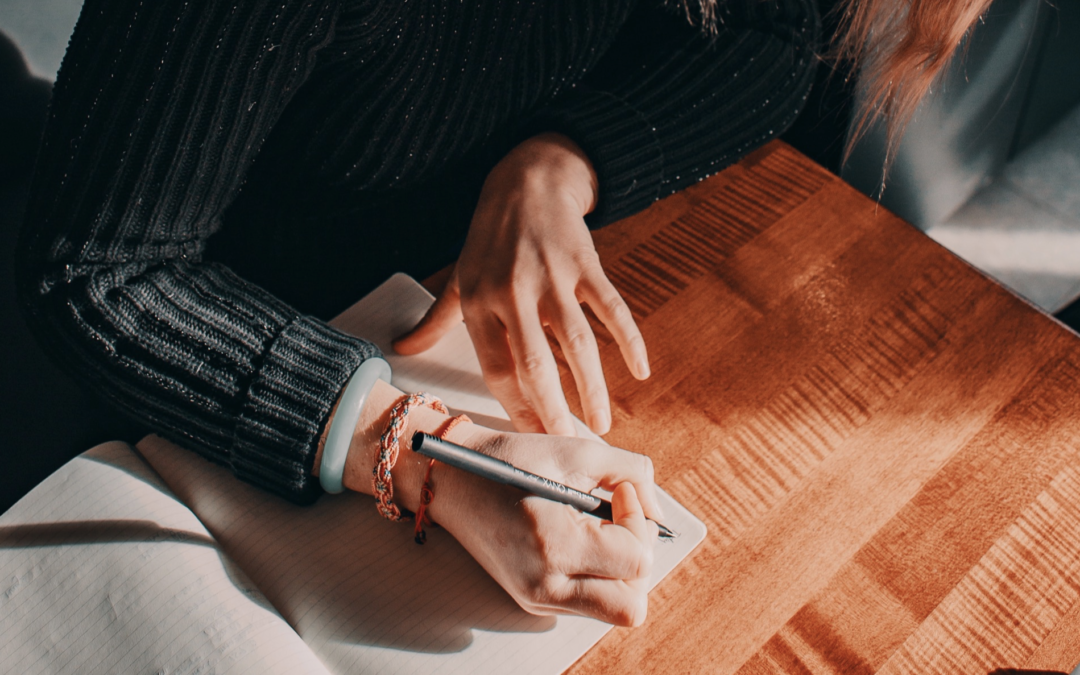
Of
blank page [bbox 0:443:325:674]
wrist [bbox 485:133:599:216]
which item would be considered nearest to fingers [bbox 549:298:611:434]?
wrist [bbox 485:133:599:216]

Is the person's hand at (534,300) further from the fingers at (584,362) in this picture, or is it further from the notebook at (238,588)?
the notebook at (238,588)

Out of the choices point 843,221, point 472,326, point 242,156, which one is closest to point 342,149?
point 242,156

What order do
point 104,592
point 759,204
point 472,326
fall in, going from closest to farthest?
1. point 104,592
2. point 472,326
3. point 759,204

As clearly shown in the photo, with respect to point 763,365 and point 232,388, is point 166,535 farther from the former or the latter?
point 763,365

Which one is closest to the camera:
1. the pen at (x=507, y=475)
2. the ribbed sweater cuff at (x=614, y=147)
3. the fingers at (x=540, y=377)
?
the pen at (x=507, y=475)

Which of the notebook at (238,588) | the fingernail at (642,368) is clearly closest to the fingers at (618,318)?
the fingernail at (642,368)

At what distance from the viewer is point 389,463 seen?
17.2 inches

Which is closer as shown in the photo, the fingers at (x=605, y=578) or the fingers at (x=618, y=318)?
the fingers at (x=605, y=578)

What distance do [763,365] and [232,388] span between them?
16.1 inches

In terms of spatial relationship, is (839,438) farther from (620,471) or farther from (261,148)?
(261,148)

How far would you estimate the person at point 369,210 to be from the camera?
425 millimetres

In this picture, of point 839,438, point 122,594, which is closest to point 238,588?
point 122,594

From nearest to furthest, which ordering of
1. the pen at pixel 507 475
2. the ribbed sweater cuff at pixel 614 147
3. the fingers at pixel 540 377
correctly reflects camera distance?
the pen at pixel 507 475
the fingers at pixel 540 377
the ribbed sweater cuff at pixel 614 147

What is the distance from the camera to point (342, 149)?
0.55 metres
